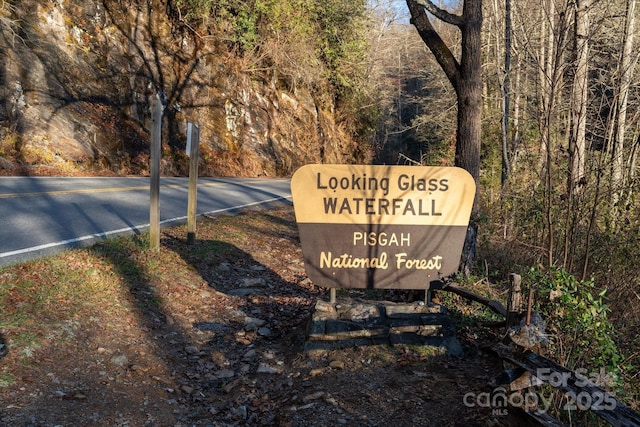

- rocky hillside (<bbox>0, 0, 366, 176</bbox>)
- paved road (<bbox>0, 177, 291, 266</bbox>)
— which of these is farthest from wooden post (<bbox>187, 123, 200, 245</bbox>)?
rocky hillside (<bbox>0, 0, 366, 176</bbox>)

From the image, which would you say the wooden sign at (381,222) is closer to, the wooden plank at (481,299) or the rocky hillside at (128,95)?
the wooden plank at (481,299)

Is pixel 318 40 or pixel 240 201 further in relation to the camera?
pixel 318 40

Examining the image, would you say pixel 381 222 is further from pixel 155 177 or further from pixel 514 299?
pixel 155 177

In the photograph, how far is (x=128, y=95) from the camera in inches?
854

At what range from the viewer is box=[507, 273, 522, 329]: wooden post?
5016 mm

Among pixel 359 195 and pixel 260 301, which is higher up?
pixel 359 195

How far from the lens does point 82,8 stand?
69.2 ft

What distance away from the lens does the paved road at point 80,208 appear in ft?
24.9

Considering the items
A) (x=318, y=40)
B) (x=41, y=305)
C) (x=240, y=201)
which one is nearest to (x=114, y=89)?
(x=240, y=201)

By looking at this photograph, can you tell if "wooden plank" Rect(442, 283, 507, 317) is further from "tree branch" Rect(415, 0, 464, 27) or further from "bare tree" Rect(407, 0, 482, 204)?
"tree branch" Rect(415, 0, 464, 27)

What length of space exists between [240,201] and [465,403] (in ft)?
35.7

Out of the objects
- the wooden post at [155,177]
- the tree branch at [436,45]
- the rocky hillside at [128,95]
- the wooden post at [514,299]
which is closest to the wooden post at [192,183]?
the wooden post at [155,177]

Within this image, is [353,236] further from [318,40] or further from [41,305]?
[318,40]

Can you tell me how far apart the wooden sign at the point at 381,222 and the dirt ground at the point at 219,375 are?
83 centimetres
